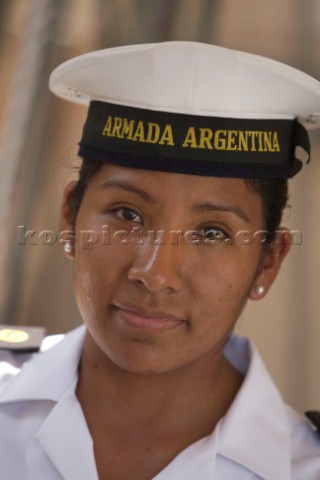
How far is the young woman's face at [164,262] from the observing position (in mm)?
885

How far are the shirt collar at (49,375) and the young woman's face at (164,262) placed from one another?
13cm

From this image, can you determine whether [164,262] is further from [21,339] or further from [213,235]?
[21,339]

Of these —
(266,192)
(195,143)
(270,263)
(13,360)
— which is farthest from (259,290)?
(13,360)

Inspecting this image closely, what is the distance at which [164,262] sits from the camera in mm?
868

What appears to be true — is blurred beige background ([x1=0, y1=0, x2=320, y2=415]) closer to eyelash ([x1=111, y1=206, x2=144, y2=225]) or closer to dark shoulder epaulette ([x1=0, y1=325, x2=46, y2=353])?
dark shoulder epaulette ([x1=0, y1=325, x2=46, y2=353])

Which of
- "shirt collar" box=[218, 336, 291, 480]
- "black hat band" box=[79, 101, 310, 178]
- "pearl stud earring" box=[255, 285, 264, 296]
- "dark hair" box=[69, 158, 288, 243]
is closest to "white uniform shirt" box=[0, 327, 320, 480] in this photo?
"shirt collar" box=[218, 336, 291, 480]

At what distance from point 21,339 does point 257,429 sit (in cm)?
49

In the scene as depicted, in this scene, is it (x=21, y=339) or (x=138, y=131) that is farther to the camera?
(x=21, y=339)

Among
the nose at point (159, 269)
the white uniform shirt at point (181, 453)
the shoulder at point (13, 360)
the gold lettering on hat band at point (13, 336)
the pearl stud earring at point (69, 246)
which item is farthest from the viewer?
the gold lettering on hat band at point (13, 336)

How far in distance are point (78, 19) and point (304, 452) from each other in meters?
0.91

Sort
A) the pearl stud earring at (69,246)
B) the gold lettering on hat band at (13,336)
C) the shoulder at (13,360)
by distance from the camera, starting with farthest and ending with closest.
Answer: the gold lettering on hat band at (13,336) < the shoulder at (13,360) < the pearl stud earring at (69,246)

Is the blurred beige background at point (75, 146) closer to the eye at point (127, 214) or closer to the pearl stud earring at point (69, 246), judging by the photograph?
the pearl stud earring at point (69, 246)

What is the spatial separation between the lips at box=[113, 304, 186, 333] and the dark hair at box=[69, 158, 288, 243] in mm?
199

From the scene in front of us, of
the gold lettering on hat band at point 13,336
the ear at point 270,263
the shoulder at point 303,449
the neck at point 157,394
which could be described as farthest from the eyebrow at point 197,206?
the gold lettering on hat band at point 13,336
